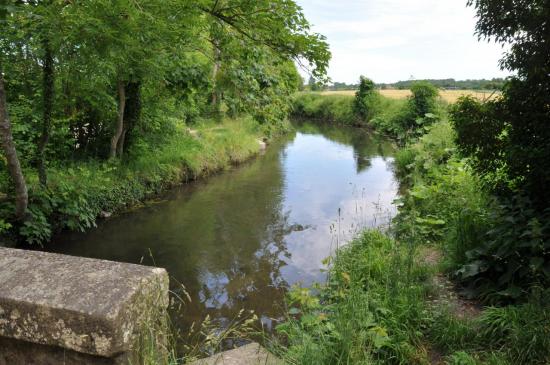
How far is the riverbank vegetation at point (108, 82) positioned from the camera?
621 cm

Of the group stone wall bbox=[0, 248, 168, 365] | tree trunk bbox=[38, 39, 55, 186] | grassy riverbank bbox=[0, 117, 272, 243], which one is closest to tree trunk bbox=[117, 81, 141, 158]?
grassy riverbank bbox=[0, 117, 272, 243]

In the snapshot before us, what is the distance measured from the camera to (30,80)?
29.6ft

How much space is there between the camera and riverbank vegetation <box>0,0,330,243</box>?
6.21m

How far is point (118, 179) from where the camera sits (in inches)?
415

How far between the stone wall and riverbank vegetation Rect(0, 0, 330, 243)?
4.65 meters

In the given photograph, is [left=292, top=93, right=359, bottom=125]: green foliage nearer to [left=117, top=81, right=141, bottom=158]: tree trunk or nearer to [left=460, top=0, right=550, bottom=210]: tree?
[left=117, top=81, right=141, bottom=158]: tree trunk

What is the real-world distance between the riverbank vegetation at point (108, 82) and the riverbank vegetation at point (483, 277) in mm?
3283

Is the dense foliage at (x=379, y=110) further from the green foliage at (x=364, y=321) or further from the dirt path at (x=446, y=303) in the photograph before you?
the dirt path at (x=446, y=303)

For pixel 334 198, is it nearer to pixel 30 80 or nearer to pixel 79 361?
pixel 30 80

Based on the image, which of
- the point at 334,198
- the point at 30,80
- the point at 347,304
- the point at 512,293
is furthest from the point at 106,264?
the point at 334,198

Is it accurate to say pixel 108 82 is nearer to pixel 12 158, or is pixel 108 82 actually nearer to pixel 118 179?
pixel 118 179

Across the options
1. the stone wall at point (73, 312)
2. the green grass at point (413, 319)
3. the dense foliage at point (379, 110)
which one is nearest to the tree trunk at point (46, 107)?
the green grass at point (413, 319)

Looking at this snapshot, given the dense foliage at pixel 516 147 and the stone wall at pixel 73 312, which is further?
the dense foliage at pixel 516 147

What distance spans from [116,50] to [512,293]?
19.0 ft
